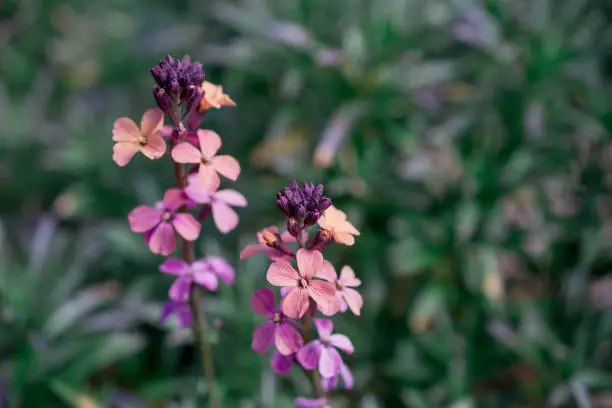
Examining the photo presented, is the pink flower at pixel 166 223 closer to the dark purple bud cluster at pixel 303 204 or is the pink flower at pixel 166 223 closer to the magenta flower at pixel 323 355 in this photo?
the dark purple bud cluster at pixel 303 204

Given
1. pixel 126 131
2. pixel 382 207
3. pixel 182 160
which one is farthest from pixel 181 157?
pixel 382 207

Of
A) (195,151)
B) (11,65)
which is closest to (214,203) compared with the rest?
(195,151)

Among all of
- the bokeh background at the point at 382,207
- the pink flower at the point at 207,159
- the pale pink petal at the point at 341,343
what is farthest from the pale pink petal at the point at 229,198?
the bokeh background at the point at 382,207

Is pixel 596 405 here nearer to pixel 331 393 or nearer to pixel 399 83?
pixel 331 393

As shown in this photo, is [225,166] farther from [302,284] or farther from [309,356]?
[309,356]

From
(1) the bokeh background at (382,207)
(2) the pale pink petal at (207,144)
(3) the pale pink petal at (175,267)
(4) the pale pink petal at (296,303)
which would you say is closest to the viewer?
(4) the pale pink petal at (296,303)

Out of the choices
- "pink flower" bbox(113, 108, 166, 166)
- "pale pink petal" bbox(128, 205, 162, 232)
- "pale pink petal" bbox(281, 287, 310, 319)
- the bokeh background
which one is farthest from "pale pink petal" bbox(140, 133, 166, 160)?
the bokeh background

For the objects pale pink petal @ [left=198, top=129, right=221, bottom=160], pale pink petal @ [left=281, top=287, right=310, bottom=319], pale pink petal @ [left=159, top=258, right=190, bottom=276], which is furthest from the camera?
pale pink petal @ [left=159, top=258, right=190, bottom=276]

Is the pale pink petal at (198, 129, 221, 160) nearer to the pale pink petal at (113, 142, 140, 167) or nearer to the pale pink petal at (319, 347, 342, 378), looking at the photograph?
the pale pink petal at (113, 142, 140, 167)
